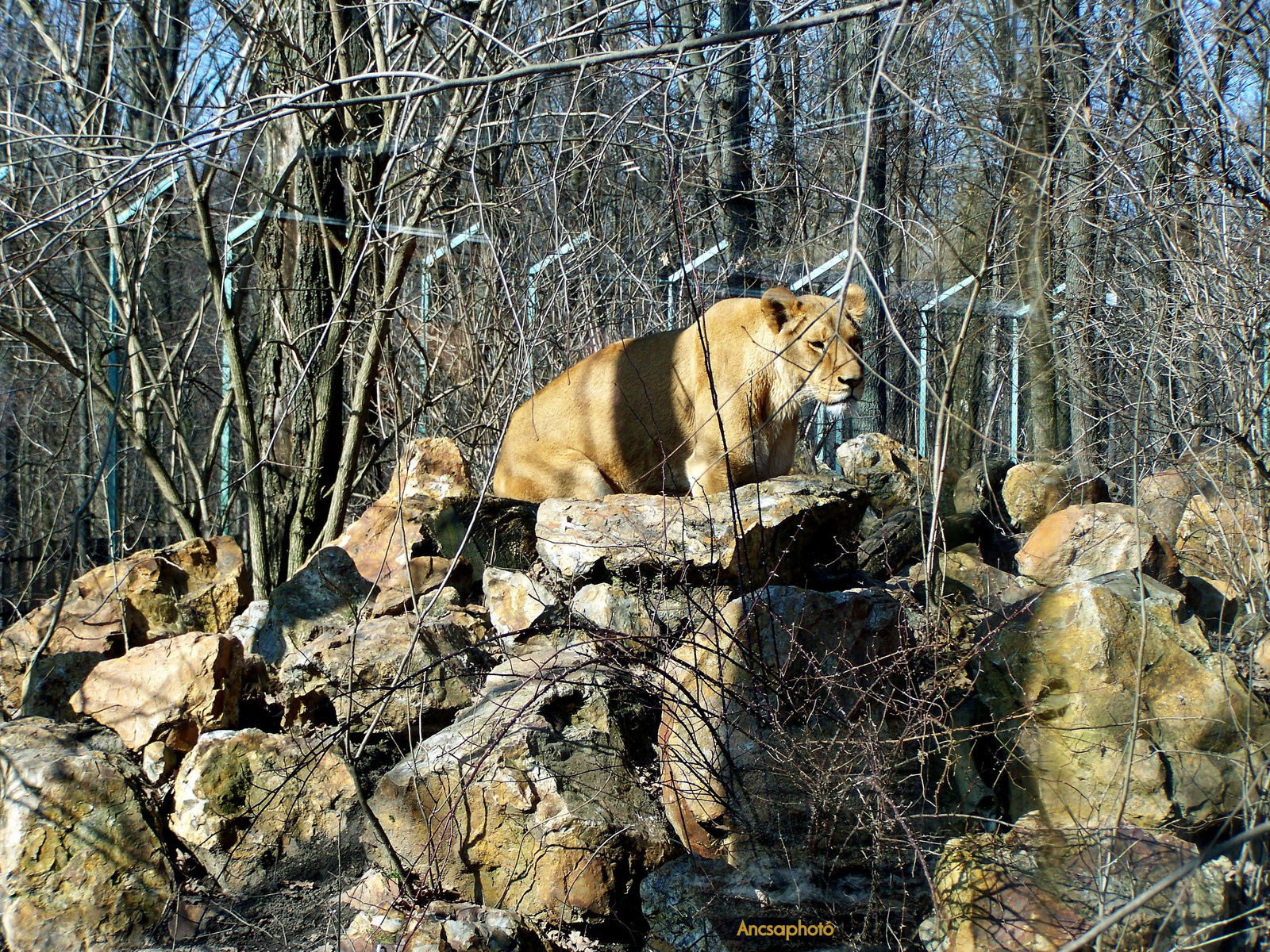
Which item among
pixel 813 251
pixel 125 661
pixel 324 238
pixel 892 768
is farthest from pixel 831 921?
pixel 813 251

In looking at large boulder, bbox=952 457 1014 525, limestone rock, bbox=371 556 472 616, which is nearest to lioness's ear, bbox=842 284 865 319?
large boulder, bbox=952 457 1014 525

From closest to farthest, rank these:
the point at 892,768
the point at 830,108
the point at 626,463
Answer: the point at 892,768 < the point at 626,463 < the point at 830,108

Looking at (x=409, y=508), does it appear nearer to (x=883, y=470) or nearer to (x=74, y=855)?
(x=74, y=855)

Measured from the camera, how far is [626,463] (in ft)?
20.3

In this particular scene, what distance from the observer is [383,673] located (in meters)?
4.73

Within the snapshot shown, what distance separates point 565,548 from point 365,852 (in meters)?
1.60

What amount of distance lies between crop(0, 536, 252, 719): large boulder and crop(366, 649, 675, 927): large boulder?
2.09 metres

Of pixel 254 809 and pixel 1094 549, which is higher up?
pixel 1094 549

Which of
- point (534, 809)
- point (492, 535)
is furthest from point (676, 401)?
point (534, 809)

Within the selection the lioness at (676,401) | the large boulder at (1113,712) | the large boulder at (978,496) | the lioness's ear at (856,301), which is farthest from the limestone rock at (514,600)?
the large boulder at (978,496)

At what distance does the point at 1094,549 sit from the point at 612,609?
2.76m

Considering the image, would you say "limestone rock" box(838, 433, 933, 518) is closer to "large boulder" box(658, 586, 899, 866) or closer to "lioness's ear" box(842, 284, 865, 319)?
"lioness's ear" box(842, 284, 865, 319)

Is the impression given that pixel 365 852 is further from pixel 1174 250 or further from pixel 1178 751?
pixel 1174 250

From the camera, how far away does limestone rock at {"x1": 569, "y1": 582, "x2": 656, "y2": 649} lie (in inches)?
183
